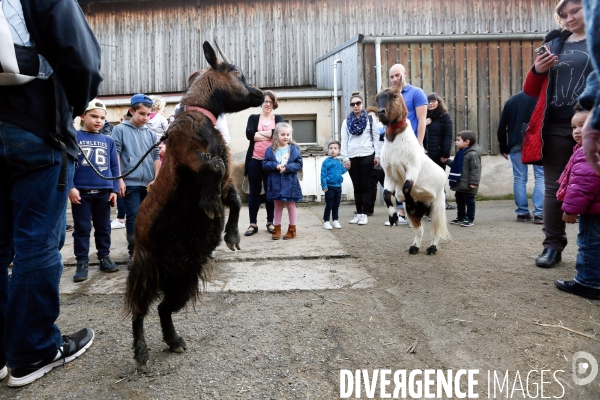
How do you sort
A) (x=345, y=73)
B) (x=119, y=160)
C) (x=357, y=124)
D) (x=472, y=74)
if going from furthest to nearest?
(x=345, y=73) → (x=472, y=74) → (x=357, y=124) → (x=119, y=160)

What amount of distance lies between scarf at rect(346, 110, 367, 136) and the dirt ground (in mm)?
3165

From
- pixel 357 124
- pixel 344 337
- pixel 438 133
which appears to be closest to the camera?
pixel 344 337

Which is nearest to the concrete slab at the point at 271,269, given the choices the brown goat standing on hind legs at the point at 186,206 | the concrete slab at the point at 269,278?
the concrete slab at the point at 269,278

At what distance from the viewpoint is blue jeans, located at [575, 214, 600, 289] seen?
11.4 feet

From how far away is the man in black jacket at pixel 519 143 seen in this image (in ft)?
22.8

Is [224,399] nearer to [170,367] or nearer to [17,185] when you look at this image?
[170,367]

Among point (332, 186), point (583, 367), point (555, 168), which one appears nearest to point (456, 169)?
point (332, 186)

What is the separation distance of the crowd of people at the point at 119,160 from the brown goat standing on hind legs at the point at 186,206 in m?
0.37

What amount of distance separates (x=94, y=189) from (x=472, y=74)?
8.94 metres

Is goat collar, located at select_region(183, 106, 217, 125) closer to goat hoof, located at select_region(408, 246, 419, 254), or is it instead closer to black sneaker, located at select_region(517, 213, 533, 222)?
goat hoof, located at select_region(408, 246, 419, 254)

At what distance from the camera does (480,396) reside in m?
2.20

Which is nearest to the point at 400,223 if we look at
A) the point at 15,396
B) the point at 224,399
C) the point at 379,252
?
the point at 379,252

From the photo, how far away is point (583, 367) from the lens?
2461 millimetres

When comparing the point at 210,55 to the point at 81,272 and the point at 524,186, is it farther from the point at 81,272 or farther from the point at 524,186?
the point at 524,186
